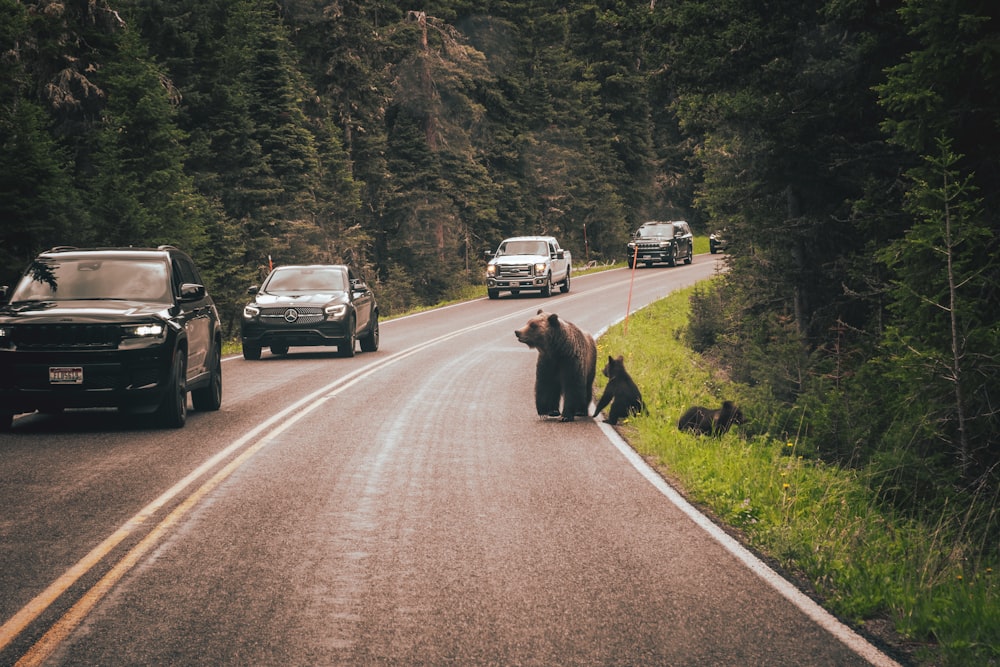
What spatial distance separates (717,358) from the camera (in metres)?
22.0

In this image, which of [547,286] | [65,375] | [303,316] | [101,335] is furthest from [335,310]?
[547,286]

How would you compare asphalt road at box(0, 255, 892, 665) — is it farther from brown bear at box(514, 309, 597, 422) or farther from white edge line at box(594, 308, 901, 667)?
brown bear at box(514, 309, 597, 422)

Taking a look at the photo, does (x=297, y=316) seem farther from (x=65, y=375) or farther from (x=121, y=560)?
(x=121, y=560)

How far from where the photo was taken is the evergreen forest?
9.23 meters

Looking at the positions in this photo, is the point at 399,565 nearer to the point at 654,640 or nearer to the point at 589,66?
the point at 654,640

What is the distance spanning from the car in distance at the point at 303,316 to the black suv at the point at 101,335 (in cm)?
730

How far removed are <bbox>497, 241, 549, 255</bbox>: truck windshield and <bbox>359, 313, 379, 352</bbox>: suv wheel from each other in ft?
63.5

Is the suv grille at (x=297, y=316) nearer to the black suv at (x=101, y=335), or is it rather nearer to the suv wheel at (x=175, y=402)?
the black suv at (x=101, y=335)

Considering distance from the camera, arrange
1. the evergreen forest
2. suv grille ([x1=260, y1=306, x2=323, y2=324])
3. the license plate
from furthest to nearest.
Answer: suv grille ([x1=260, y1=306, x2=323, y2=324]), the license plate, the evergreen forest

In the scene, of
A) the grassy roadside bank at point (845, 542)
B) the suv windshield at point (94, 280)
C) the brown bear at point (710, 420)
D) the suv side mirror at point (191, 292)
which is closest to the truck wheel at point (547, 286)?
the grassy roadside bank at point (845, 542)

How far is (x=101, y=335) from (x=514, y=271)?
30105mm

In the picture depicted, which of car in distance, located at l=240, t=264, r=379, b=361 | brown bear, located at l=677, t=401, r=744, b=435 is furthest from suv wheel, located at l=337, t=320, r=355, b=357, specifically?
brown bear, located at l=677, t=401, r=744, b=435

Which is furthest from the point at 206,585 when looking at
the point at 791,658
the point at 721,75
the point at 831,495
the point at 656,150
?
the point at 656,150

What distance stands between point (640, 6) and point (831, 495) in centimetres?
986
